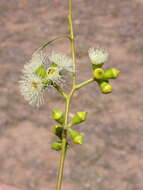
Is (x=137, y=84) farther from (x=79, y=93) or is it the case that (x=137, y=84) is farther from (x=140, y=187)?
(x=140, y=187)

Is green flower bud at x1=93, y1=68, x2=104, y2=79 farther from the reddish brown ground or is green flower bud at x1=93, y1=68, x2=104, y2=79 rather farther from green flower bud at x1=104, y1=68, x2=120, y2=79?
the reddish brown ground

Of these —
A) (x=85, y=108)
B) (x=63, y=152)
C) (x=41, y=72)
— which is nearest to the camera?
(x=63, y=152)

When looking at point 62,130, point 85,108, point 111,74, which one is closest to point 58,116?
point 62,130

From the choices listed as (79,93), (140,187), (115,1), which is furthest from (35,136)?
(115,1)

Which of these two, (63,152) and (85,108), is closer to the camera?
(63,152)

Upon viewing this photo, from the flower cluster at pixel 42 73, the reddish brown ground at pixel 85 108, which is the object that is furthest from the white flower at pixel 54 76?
the reddish brown ground at pixel 85 108

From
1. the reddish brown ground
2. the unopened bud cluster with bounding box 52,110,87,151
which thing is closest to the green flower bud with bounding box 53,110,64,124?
the unopened bud cluster with bounding box 52,110,87,151

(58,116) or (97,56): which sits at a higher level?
(97,56)

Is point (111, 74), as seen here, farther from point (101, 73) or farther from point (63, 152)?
point (63, 152)
